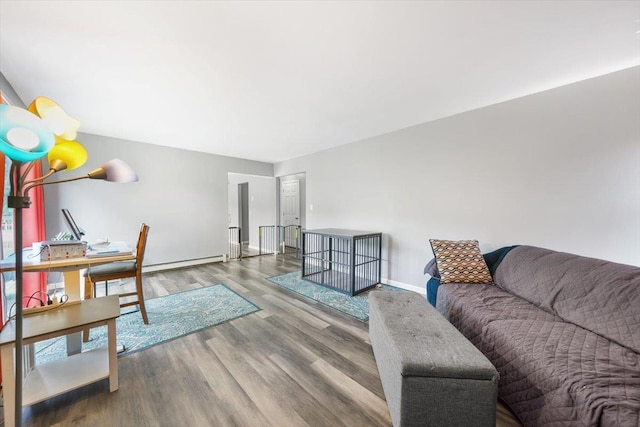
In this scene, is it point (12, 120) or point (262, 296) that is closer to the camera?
point (12, 120)

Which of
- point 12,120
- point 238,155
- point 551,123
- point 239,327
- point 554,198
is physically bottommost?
point 239,327

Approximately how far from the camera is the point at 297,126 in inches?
130

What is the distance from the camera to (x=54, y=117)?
3.49 feet

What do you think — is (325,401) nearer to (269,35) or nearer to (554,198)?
(269,35)

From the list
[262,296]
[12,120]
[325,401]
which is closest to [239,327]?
[262,296]

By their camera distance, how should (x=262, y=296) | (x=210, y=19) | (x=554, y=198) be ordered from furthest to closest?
(x=262, y=296) → (x=554, y=198) → (x=210, y=19)

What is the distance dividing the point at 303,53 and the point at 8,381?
2740 mm

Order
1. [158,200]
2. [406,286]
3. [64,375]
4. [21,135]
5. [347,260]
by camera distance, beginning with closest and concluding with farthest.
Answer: [21,135], [64,375], [406,286], [347,260], [158,200]

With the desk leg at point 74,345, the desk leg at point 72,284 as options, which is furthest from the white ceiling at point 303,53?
the desk leg at point 74,345

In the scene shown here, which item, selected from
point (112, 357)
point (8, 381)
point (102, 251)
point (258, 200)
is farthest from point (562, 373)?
point (258, 200)

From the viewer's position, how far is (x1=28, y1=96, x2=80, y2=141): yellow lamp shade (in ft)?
3.30

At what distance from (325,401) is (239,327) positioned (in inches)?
49.4

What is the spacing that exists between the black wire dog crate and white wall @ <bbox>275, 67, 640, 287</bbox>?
0.22m

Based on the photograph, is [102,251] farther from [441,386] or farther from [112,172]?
[441,386]
